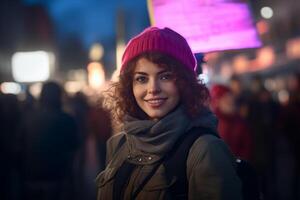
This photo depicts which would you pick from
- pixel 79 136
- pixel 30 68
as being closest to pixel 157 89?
pixel 79 136

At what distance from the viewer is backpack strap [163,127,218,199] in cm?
272

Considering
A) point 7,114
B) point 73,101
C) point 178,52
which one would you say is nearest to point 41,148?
point 7,114

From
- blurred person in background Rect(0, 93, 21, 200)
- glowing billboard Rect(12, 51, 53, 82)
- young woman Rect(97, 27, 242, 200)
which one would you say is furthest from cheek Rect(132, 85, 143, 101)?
glowing billboard Rect(12, 51, 53, 82)

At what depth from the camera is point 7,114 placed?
9.40 meters

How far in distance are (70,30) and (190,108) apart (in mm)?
78170

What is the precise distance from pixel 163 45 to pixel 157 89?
235mm

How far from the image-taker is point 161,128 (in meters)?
2.85

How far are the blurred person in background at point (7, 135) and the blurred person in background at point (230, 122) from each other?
3.56 meters

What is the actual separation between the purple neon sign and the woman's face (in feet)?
4.58

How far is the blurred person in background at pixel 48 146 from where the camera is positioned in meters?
6.66

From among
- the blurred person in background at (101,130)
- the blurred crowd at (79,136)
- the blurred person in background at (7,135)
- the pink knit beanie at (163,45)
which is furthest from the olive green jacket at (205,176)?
the blurred person in background at (101,130)

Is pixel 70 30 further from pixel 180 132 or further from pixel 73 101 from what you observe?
pixel 180 132

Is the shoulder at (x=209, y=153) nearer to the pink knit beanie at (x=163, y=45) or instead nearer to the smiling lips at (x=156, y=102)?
the smiling lips at (x=156, y=102)

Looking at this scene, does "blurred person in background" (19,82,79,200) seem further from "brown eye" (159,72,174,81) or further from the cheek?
"brown eye" (159,72,174,81)
